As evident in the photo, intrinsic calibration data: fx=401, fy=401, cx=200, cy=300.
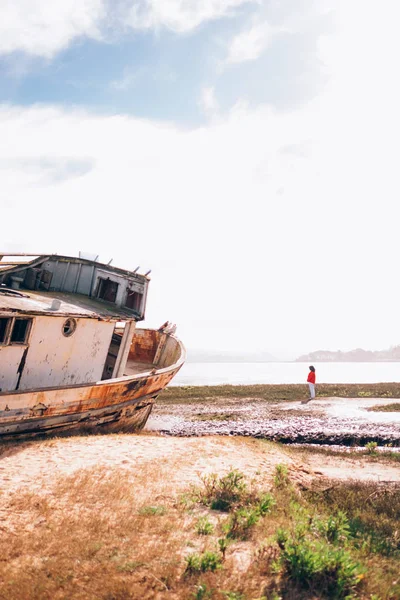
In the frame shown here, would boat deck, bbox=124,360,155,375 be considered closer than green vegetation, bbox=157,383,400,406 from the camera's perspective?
Yes

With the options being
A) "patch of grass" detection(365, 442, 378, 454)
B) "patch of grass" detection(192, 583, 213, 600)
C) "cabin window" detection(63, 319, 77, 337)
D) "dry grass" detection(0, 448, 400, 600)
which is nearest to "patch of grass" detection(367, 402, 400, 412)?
"patch of grass" detection(365, 442, 378, 454)

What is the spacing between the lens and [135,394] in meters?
14.8

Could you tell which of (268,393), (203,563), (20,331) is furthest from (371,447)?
(268,393)

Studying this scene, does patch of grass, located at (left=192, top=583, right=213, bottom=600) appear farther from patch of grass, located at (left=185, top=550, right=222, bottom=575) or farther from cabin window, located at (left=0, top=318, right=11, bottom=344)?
cabin window, located at (left=0, top=318, right=11, bottom=344)

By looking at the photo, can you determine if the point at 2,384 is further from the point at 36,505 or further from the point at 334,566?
the point at 334,566

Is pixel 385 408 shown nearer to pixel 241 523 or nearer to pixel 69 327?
pixel 69 327

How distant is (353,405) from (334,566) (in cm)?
1977

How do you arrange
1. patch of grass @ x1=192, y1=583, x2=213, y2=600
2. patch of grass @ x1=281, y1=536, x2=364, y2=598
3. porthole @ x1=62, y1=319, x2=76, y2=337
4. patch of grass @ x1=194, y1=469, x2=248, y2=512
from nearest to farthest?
patch of grass @ x1=192, y1=583, x2=213, y2=600 < patch of grass @ x1=281, y1=536, x2=364, y2=598 < patch of grass @ x1=194, y1=469, x2=248, y2=512 < porthole @ x1=62, y1=319, x2=76, y2=337

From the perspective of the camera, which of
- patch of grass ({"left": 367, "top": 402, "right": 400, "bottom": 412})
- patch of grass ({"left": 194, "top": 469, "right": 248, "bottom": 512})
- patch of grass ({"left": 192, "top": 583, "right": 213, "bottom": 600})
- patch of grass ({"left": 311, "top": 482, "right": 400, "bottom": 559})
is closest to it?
patch of grass ({"left": 192, "top": 583, "right": 213, "bottom": 600})

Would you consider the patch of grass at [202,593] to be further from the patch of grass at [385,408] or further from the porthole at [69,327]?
the patch of grass at [385,408]

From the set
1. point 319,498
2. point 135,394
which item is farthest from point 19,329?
point 319,498

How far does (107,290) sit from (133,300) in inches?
63.0

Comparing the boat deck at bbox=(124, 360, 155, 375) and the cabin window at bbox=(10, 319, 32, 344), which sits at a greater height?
the cabin window at bbox=(10, 319, 32, 344)

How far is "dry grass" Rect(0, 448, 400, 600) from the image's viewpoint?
14.9 feet
